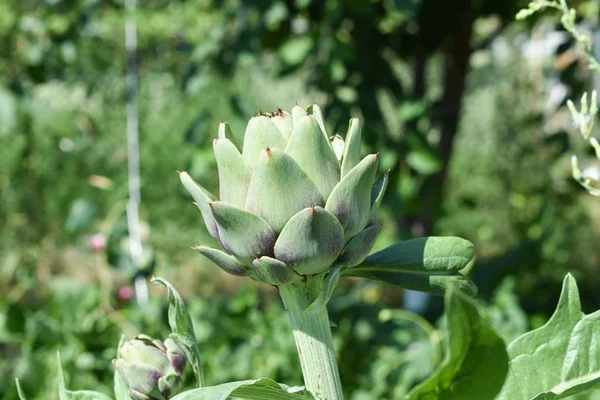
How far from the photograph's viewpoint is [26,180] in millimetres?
2773

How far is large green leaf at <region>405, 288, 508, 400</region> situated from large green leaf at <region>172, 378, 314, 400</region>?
4 centimetres

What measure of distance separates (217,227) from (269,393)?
0.06 m

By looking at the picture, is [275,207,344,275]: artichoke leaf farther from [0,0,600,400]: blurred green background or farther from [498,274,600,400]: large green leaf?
[0,0,600,400]: blurred green background

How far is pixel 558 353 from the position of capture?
0.98ft

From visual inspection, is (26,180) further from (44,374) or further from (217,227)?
(217,227)

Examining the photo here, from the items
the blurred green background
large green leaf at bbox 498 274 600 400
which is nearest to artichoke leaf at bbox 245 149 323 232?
large green leaf at bbox 498 274 600 400

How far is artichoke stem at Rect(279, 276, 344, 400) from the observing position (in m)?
0.29

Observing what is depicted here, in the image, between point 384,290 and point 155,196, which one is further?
point 155,196

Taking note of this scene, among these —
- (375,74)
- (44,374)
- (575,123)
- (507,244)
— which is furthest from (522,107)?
(575,123)

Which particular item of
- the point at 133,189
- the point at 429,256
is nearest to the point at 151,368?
the point at 429,256

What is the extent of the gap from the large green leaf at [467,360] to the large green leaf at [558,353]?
1.6 inches

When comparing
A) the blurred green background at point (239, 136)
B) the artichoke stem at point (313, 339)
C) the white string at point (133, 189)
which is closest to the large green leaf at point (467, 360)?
the artichoke stem at point (313, 339)

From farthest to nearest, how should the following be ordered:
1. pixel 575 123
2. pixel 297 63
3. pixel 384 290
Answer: pixel 384 290
pixel 297 63
pixel 575 123

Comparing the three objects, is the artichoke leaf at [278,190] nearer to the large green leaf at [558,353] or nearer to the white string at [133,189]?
the large green leaf at [558,353]
